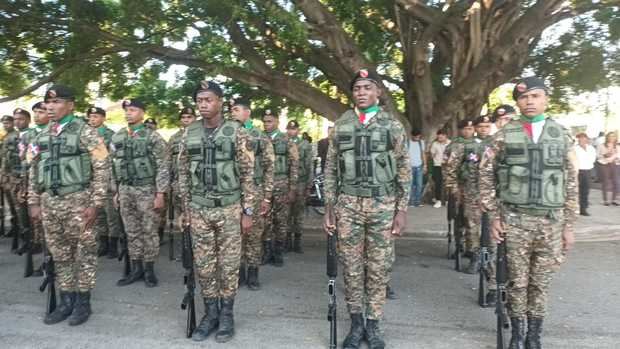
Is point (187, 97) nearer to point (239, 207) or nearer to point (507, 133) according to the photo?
point (239, 207)

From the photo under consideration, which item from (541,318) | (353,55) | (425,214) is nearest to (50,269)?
(541,318)

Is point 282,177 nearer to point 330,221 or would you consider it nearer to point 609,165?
point 330,221

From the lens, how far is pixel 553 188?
352 cm

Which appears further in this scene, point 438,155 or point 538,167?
point 438,155

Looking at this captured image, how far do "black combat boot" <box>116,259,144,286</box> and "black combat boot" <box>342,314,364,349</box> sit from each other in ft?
9.66

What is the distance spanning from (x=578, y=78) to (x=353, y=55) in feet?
18.6

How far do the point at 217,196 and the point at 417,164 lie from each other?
7.47 meters

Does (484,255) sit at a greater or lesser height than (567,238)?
lesser

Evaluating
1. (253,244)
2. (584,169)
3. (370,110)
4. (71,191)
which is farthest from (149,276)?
(584,169)

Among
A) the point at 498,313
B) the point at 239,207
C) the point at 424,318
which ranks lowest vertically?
the point at 424,318

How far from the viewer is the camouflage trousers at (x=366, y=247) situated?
377 centimetres

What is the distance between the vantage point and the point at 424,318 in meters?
4.50

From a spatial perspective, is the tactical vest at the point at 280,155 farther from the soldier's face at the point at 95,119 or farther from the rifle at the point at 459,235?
the soldier's face at the point at 95,119

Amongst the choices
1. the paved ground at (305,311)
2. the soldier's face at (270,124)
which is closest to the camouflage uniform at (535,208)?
the paved ground at (305,311)
